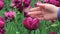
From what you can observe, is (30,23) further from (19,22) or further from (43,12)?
(19,22)

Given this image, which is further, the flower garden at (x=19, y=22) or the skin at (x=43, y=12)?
the flower garden at (x=19, y=22)

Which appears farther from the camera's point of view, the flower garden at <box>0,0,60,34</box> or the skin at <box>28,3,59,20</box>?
the flower garden at <box>0,0,60,34</box>

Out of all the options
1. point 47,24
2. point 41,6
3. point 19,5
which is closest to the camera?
point 41,6

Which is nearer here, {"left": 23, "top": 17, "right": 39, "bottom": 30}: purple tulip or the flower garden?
{"left": 23, "top": 17, "right": 39, "bottom": 30}: purple tulip

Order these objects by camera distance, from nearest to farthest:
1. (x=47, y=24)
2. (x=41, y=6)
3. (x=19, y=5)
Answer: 1. (x=41, y=6)
2. (x=19, y=5)
3. (x=47, y=24)

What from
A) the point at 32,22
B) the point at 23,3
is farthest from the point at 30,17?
the point at 23,3

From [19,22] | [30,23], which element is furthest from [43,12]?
[19,22]

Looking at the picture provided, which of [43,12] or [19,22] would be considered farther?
[19,22]

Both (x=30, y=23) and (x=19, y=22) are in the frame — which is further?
(x=19, y=22)

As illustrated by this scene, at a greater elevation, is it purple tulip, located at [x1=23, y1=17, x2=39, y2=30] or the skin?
the skin

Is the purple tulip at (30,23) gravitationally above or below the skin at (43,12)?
below

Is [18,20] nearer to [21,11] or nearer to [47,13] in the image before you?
[21,11]
